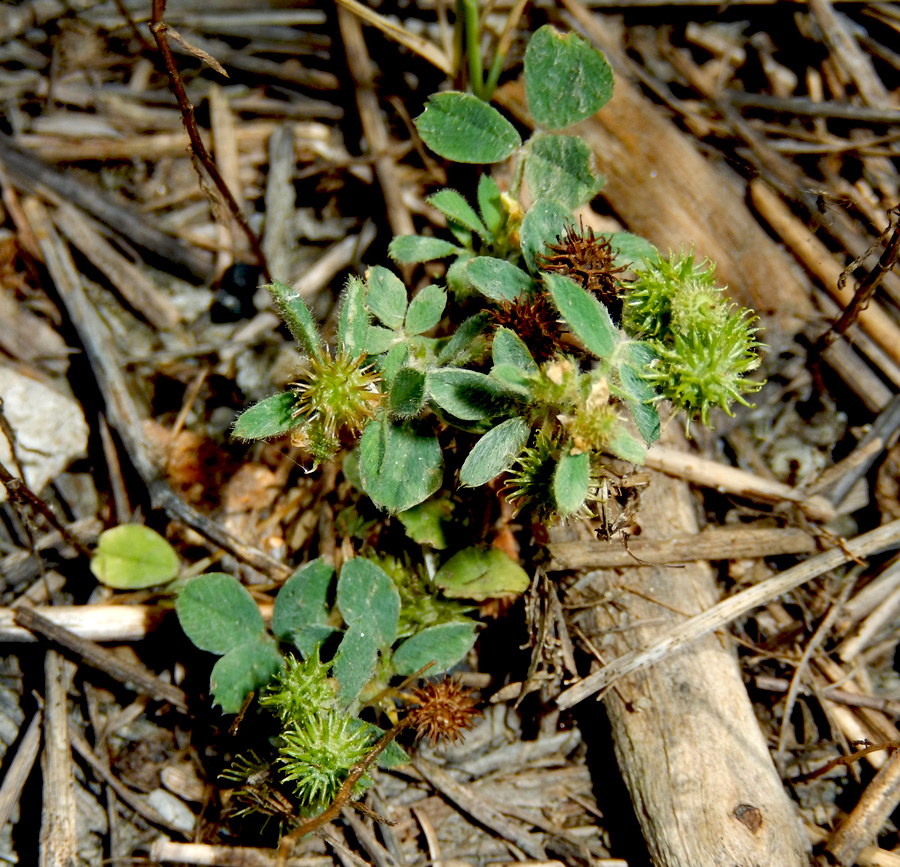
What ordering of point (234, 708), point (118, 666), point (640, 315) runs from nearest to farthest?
1. point (640, 315)
2. point (234, 708)
3. point (118, 666)

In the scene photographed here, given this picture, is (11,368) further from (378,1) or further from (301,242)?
(378,1)

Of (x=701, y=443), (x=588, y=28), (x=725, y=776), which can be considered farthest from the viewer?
(x=588, y=28)

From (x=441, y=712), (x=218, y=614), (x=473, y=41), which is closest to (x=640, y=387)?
(x=441, y=712)

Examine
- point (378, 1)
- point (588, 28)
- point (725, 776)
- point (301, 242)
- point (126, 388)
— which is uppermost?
→ point (588, 28)

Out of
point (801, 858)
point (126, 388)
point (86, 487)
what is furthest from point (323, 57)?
point (801, 858)

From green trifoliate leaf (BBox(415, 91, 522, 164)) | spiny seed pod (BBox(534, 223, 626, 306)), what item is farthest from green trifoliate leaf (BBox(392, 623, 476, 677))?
green trifoliate leaf (BBox(415, 91, 522, 164))

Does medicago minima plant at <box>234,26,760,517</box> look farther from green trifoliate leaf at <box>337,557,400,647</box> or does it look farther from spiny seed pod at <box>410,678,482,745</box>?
spiny seed pod at <box>410,678,482,745</box>
